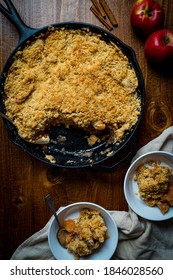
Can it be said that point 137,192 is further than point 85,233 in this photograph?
Yes

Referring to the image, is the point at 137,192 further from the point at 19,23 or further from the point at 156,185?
the point at 19,23

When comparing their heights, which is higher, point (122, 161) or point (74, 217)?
point (122, 161)

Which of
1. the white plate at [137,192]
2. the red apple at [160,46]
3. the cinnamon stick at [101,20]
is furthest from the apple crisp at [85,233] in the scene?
the cinnamon stick at [101,20]

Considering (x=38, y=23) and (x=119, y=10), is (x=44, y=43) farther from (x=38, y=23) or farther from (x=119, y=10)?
(x=119, y=10)

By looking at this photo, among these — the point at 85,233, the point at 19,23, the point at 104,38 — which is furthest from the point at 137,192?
the point at 19,23

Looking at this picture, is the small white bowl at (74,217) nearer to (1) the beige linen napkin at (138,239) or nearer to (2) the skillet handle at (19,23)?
(1) the beige linen napkin at (138,239)

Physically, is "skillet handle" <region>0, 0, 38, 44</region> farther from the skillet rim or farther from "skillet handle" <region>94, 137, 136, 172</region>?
"skillet handle" <region>94, 137, 136, 172</region>
